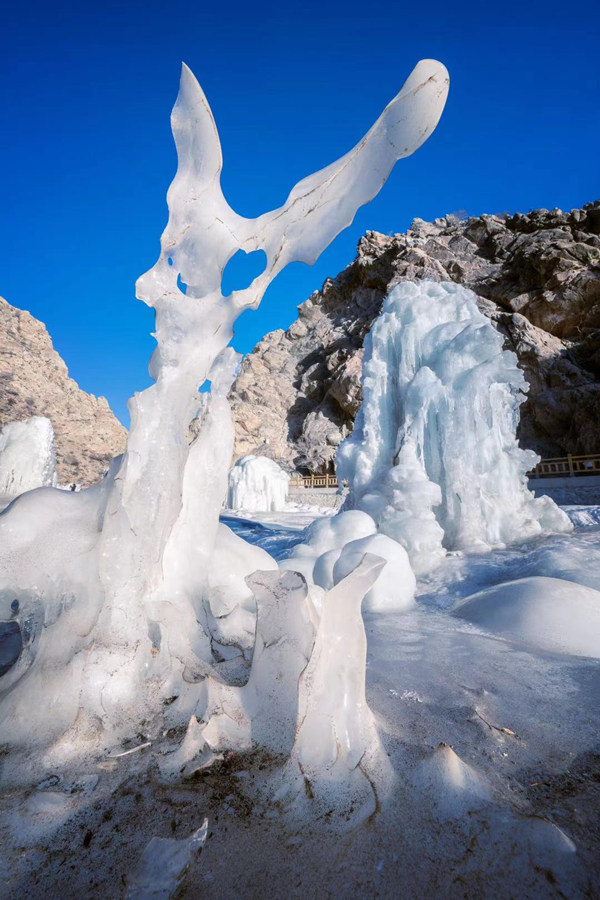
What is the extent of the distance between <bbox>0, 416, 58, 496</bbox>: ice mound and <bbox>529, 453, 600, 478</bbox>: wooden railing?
18441 millimetres

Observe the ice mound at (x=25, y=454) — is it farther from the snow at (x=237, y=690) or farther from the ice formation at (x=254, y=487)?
the snow at (x=237, y=690)

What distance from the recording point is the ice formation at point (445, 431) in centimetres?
690

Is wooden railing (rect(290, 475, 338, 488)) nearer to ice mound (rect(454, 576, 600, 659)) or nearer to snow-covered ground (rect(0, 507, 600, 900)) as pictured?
ice mound (rect(454, 576, 600, 659))

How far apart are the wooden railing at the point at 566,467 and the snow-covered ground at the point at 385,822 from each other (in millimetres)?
18480

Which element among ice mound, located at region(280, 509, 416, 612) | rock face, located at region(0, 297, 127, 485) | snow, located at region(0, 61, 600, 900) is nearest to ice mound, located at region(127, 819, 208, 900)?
snow, located at region(0, 61, 600, 900)

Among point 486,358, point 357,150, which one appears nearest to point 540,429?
point 486,358

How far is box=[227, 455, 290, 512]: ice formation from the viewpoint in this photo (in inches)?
656

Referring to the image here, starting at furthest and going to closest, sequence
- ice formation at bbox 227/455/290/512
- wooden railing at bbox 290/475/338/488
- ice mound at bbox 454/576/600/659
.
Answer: wooden railing at bbox 290/475/338/488
ice formation at bbox 227/455/290/512
ice mound at bbox 454/576/600/659

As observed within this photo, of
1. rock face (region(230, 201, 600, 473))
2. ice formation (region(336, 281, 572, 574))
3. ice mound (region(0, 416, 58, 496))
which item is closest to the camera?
ice formation (region(336, 281, 572, 574))

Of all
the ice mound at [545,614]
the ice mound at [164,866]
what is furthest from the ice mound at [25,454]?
the ice mound at [164,866]

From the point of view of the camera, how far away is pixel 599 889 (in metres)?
0.59

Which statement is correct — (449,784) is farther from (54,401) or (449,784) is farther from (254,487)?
(54,401)

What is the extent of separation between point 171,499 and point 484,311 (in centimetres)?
2740

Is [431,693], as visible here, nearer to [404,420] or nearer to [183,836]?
[183,836]
